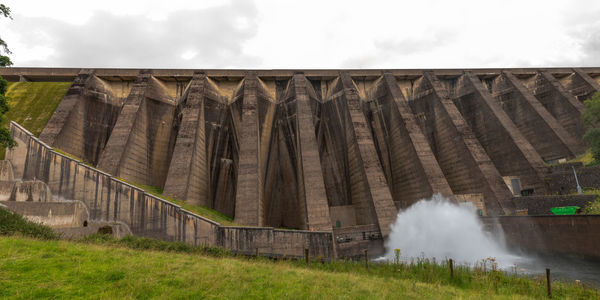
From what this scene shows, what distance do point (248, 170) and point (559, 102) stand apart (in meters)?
28.7

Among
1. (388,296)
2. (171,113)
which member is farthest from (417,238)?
(171,113)

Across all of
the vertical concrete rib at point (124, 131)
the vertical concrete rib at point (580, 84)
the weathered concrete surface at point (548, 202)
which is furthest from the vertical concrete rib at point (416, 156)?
the vertical concrete rib at point (580, 84)

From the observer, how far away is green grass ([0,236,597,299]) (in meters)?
4.56

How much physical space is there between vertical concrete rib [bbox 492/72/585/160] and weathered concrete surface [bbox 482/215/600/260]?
435 inches

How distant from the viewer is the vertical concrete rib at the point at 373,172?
14.5 metres

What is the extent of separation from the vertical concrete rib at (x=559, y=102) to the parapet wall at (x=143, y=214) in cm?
2501

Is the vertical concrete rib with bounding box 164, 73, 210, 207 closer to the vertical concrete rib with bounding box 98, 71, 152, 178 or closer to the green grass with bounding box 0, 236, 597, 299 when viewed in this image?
the vertical concrete rib with bounding box 98, 71, 152, 178

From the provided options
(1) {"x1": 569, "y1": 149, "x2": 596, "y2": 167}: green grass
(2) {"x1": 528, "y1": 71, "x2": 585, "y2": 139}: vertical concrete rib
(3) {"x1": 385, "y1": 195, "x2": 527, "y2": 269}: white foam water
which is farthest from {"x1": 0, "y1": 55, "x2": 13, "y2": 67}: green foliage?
(2) {"x1": 528, "y1": 71, "x2": 585, "y2": 139}: vertical concrete rib

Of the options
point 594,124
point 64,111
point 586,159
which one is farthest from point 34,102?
point 594,124

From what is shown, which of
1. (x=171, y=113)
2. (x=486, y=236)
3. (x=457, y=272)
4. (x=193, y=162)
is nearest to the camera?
(x=457, y=272)

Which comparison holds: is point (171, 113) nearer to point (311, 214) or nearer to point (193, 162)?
point (193, 162)

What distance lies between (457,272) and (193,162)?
581 inches

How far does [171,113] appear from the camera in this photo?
888 inches

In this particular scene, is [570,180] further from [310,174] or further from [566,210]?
[310,174]
